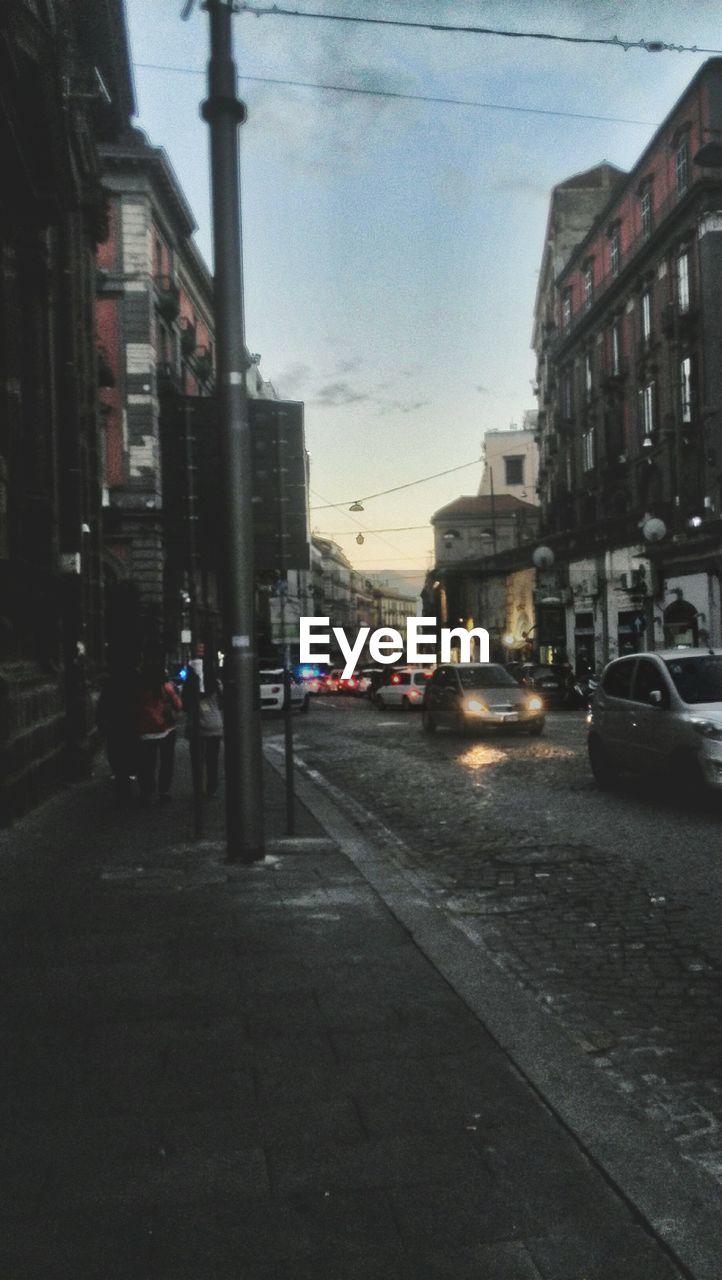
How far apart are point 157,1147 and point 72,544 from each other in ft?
50.7

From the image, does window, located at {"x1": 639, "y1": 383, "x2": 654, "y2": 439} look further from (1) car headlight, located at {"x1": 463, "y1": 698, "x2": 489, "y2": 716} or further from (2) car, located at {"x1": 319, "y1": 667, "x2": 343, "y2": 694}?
(2) car, located at {"x1": 319, "y1": 667, "x2": 343, "y2": 694}

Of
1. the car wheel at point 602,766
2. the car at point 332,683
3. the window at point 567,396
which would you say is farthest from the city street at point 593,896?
the car at point 332,683

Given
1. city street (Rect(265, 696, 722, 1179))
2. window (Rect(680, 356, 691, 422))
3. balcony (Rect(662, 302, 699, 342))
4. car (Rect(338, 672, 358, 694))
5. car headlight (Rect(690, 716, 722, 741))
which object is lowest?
car (Rect(338, 672, 358, 694))

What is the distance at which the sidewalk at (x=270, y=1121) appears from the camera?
2.95 m

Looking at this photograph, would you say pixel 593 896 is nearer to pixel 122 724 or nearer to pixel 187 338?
pixel 122 724

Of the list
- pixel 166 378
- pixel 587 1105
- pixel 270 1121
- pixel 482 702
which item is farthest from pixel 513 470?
pixel 270 1121

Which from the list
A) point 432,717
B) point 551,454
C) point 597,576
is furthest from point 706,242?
point 551,454

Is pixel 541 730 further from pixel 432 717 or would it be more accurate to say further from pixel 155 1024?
pixel 155 1024

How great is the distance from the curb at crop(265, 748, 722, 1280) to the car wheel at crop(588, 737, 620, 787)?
6.95 meters

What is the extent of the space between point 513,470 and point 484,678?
7833cm

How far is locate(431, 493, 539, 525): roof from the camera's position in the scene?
313 ft

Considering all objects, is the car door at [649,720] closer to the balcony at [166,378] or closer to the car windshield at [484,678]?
the car windshield at [484,678]

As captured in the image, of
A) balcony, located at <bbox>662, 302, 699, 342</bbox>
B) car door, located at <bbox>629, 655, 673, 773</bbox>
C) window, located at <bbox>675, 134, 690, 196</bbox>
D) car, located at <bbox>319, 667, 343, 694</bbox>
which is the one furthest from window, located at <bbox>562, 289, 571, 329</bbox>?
car door, located at <bbox>629, 655, 673, 773</bbox>

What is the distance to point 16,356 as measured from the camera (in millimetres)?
14078
